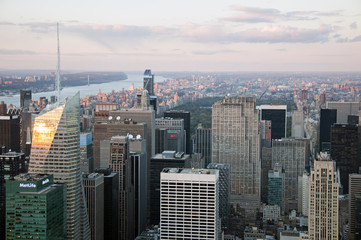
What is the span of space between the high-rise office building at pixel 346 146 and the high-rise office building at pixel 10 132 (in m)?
12.4

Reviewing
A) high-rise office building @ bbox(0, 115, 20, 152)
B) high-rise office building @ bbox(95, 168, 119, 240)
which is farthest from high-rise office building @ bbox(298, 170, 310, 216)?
high-rise office building @ bbox(0, 115, 20, 152)

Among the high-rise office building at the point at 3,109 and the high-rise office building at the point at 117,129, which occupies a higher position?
the high-rise office building at the point at 3,109

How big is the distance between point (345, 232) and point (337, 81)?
734cm

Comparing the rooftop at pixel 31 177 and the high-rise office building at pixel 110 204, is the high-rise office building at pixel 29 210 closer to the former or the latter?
the rooftop at pixel 31 177

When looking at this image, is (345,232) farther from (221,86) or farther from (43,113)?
(221,86)

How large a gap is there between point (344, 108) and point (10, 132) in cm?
1564

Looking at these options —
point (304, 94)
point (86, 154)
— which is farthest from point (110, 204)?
point (304, 94)

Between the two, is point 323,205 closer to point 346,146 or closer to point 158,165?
point 158,165

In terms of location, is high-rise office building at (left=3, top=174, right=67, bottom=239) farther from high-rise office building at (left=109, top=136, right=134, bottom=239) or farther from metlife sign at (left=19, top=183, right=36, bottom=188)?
high-rise office building at (left=109, top=136, right=134, bottom=239)

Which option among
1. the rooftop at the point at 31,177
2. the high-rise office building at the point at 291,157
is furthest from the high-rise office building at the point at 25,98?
the high-rise office building at the point at 291,157

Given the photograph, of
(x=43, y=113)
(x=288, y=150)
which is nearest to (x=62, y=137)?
(x=43, y=113)

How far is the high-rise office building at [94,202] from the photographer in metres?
17.0

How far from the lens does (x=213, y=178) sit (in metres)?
14.2

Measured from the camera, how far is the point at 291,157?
27.9 metres
